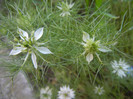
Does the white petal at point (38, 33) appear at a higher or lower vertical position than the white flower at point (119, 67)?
lower

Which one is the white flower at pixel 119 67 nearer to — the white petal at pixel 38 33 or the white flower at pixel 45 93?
the white flower at pixel 45 93

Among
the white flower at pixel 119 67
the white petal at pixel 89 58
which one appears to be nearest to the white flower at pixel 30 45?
the white petal at pixel 89 58

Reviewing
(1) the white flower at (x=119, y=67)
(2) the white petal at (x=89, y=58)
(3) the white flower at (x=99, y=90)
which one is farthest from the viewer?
(3) the white flower at (x=99, y=90)

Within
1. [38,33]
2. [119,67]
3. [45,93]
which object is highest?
[119,67]

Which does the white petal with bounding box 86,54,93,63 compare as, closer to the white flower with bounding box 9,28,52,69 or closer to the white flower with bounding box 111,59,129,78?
the white flower with bounding box 9,28,52,69

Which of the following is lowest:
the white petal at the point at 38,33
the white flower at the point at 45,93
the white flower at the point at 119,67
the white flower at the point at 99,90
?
the white flower at the point at 45,93

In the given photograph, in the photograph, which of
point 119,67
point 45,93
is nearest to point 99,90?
point 119,67

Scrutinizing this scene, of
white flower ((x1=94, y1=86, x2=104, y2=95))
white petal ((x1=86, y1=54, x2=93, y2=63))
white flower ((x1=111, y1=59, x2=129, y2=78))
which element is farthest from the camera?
white flower ((x1=94, y1=86, x2=104, y2=95))

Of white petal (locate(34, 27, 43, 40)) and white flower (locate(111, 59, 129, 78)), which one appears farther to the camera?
white flower (locate(111, 59, 129, 78))

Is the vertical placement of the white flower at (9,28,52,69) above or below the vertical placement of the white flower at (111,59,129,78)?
below

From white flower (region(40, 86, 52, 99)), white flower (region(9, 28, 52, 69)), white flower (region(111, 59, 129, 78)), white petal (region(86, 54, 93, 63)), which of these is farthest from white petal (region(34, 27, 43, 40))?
white flower (region(111, 59, 129, 78))

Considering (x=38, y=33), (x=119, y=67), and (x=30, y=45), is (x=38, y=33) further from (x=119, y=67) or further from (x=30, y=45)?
(x=119, y=67)

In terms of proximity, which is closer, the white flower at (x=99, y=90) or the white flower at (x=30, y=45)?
the white flower at (x=30, y=45)
